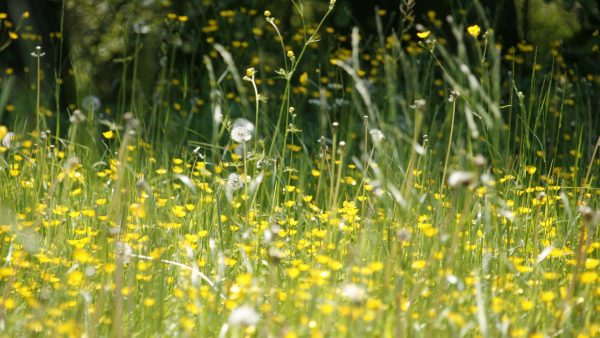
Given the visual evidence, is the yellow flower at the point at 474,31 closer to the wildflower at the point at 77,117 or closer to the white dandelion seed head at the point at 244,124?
the white dandelion seed head at the point at 244,124

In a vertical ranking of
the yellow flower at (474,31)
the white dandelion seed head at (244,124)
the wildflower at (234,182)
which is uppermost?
the yellow flower at (474,31)

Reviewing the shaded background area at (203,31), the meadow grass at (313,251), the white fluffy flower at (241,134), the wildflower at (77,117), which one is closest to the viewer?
the meadow grass at (313,251)

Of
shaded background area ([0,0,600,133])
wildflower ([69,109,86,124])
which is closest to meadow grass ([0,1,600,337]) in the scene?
wildflower ([69,109,86,124])

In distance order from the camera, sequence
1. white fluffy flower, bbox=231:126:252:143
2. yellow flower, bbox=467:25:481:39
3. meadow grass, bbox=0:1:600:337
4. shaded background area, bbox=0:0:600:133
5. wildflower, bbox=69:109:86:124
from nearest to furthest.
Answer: meadow grass, bbox=0:1:600:337 < wildflower, bbox=69:109:86:124 < yellow flower, bbox=467:25:481:39 < white fluffy flower, bbox=231:126:252:143 < shaded background area, bbox=0:0:600:133

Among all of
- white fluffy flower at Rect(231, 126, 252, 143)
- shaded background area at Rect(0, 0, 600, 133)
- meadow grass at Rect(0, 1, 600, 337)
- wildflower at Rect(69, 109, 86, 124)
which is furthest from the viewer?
shaded background area at Rect(0, 0, 600, 133)

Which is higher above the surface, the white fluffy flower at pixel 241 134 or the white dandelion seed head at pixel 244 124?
the white fluffy flower at pixel 241 134

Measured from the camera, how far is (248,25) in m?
5.14

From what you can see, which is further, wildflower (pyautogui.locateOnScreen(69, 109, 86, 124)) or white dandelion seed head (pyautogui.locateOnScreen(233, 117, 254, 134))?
white dandelion seed head (pyautogui.locateOnScreen(233, 117, 254, 134))

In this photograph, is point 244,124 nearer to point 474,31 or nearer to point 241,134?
point 241,134

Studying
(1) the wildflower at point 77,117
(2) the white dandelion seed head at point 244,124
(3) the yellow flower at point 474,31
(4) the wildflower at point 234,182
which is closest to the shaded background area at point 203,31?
(2) the white dandelion seed head at point 244,124

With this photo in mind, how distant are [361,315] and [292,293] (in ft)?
1.31

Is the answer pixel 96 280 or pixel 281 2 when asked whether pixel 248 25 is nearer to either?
pixel 281 2

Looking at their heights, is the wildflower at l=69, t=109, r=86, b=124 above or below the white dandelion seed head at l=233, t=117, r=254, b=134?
above

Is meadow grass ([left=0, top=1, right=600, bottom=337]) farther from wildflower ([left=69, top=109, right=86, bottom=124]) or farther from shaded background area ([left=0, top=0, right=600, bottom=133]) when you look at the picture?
shaded background area ([left=0, top=0, right=600, bottom=133])
